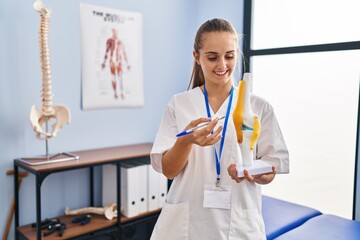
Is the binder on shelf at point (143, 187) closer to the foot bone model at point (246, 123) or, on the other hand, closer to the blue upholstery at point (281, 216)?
the blue upholstery at point (281, 216)

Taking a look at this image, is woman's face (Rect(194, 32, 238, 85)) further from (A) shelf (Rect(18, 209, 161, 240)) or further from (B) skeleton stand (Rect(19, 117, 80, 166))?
Answer: (A) shelf (Rect(18, 209, 161, 240))

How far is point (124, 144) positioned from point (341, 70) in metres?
1.65

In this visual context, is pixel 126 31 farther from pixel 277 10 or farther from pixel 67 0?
pixel 277 10

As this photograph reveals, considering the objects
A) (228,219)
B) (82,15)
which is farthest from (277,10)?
(228,219)

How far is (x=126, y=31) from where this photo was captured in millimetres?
2543

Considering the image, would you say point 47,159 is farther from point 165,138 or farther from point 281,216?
point 281,216

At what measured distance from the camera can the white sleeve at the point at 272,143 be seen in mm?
1062

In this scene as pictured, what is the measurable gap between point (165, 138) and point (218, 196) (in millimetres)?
251

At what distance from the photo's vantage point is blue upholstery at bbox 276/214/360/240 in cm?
171

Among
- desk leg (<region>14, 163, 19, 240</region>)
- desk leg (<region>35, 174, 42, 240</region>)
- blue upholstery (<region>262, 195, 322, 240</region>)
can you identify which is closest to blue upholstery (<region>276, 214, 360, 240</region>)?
blue upholstery (<region>262, 195, 322, 240</region>)

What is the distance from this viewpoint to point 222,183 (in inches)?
41.3

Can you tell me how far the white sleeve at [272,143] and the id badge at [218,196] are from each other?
0.17m

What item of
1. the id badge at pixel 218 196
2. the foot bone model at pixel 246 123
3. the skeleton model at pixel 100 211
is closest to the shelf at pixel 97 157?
the skeleton model at pixel 100 211

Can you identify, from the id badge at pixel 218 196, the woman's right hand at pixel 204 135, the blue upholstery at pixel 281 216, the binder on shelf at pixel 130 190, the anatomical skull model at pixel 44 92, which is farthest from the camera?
the binder on shelf at pixel 130 190
